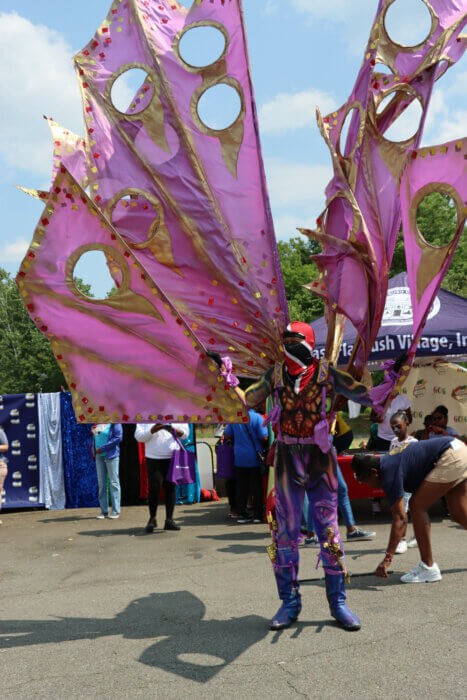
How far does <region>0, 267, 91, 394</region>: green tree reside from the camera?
4553 cm

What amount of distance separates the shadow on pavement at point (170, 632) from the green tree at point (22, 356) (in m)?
40.9

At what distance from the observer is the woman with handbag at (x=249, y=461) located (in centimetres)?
894

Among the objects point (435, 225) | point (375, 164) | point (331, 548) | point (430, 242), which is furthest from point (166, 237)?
point (435, 225)

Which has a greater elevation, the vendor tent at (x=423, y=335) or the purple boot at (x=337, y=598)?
the vendor tent at (x=423, y=335)

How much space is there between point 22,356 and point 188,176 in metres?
45.0

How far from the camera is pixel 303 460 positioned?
4500 millimetres

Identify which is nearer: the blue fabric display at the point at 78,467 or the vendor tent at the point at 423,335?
the vendor tent at the point at 423,335

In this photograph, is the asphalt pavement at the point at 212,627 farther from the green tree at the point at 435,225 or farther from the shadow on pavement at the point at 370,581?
the green tree at the point at 435,225

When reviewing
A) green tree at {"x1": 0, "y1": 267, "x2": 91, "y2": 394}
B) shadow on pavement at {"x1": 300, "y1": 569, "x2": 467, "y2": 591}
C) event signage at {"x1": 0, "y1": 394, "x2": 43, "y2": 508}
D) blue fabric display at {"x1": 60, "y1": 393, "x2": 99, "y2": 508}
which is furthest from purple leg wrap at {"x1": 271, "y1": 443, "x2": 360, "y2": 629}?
green tree at {"x1": 0, "y1": 267, "x2": 91, "y2": 394}

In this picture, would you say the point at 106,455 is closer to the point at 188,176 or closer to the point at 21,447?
the point at 21,447

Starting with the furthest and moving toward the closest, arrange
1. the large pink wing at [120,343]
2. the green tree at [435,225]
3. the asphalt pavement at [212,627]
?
the green tree at [435,225] → the large pink wing at [120,343] → the asphalt pavement at [212,627]

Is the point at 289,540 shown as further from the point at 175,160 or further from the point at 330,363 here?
the point at 175,160

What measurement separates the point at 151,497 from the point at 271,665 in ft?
15.3

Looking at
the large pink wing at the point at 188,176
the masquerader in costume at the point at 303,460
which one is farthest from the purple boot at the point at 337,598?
the large pink wing at the point at 188,176
